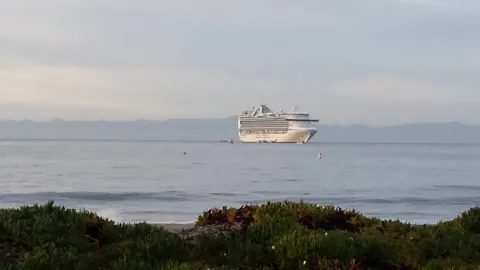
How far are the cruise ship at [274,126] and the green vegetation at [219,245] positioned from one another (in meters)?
124

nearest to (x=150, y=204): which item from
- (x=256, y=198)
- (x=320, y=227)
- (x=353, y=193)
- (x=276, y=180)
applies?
(x=256, y=198)

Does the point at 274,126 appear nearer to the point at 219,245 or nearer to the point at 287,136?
the point at 287,136

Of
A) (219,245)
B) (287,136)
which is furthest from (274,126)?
(219,245)

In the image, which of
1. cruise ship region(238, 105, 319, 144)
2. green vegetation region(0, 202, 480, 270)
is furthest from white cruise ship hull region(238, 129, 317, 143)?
green vegetation region(0, 202, 480, 270)

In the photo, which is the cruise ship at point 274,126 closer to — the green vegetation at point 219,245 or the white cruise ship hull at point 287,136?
the white cruise ship hull at point 287,136

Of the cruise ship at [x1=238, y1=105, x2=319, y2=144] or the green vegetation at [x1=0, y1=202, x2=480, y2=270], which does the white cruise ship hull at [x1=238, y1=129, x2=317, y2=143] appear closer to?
the cruise ship at [x1=238, y1=105, x2=319, y2=144]

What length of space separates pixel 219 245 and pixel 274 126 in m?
127

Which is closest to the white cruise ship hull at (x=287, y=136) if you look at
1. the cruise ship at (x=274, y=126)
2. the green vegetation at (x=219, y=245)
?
the cruise ship at (x=274, y=126)

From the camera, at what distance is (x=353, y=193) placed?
32.8 meters

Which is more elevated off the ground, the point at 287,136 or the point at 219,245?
the point at 287,136

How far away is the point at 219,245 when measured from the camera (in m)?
6.95

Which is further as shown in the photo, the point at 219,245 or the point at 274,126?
the point at 274,126

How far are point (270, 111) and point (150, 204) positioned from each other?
112429 mm

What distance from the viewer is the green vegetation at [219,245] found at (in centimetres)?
611
